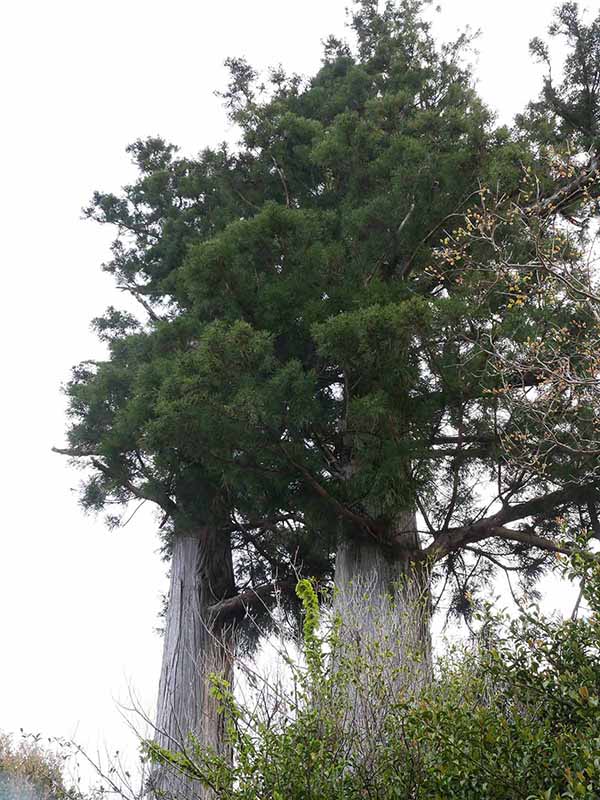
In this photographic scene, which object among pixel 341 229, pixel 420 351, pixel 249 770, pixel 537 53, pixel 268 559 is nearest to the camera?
pixel 249 770

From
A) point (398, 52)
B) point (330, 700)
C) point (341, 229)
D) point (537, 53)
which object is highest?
point (398, 52)

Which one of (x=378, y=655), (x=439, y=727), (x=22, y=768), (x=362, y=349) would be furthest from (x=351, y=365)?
(x=22, y=768)

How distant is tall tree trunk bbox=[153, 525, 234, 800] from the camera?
22.6 ft

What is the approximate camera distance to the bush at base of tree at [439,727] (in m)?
2.82

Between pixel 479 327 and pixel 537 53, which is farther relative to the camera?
pixel 537 53

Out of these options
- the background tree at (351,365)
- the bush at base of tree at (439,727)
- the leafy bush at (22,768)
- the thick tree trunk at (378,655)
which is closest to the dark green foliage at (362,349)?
the background tree at (351,365)

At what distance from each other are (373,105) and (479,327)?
2812 mm

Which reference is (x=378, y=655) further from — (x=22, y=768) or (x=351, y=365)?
(x=22, y=768)

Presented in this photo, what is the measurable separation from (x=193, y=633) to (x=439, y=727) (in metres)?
4.78

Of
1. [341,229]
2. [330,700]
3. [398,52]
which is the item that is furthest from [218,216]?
[330,700]

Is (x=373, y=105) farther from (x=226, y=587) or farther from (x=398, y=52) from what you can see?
(x=226, y=587)

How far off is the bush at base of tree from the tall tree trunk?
2725 mm

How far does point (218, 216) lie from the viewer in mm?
8203

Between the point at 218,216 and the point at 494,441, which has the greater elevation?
the point at 218,216
